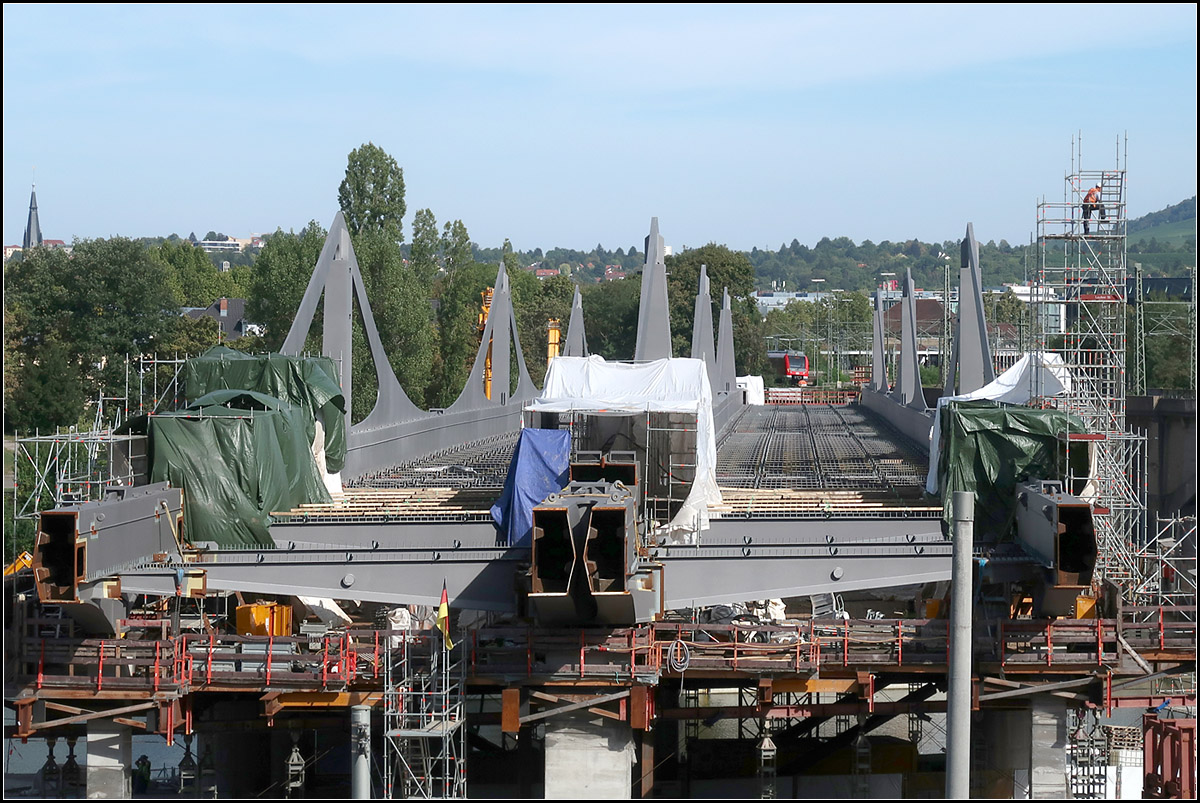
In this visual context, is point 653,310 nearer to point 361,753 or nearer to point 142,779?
point 142,779

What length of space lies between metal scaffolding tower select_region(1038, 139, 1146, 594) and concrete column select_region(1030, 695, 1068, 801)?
2700 millimetres

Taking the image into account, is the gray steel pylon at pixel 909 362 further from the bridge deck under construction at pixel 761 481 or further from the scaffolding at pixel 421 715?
the scaffolding at pixel 421 715

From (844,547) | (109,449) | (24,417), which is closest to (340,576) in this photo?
(109,449)

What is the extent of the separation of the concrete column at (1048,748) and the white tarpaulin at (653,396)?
19.4 feet

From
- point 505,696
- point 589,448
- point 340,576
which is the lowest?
point 505,696

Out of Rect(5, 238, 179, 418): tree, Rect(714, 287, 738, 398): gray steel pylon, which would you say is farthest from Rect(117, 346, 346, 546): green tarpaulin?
Rect(714, 287, 738, 398): gray steel pylon

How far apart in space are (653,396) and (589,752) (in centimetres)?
719

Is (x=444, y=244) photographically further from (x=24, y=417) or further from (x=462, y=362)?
(x=24, y=417)

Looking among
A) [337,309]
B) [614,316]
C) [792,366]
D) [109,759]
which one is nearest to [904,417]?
[337,309]

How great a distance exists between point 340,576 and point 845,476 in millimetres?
13561

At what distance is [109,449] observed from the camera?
2184 centimetres

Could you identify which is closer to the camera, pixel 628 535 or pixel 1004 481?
→ pixel 628 535

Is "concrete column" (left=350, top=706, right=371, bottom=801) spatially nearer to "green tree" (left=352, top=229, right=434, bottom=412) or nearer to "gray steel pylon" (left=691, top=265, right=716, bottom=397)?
"gray steel pylon" (left=691, top=265, right=716, bottom=397)

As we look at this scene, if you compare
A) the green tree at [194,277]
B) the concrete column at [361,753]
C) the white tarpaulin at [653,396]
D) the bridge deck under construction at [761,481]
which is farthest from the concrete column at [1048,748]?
the green tree at [194,277]
